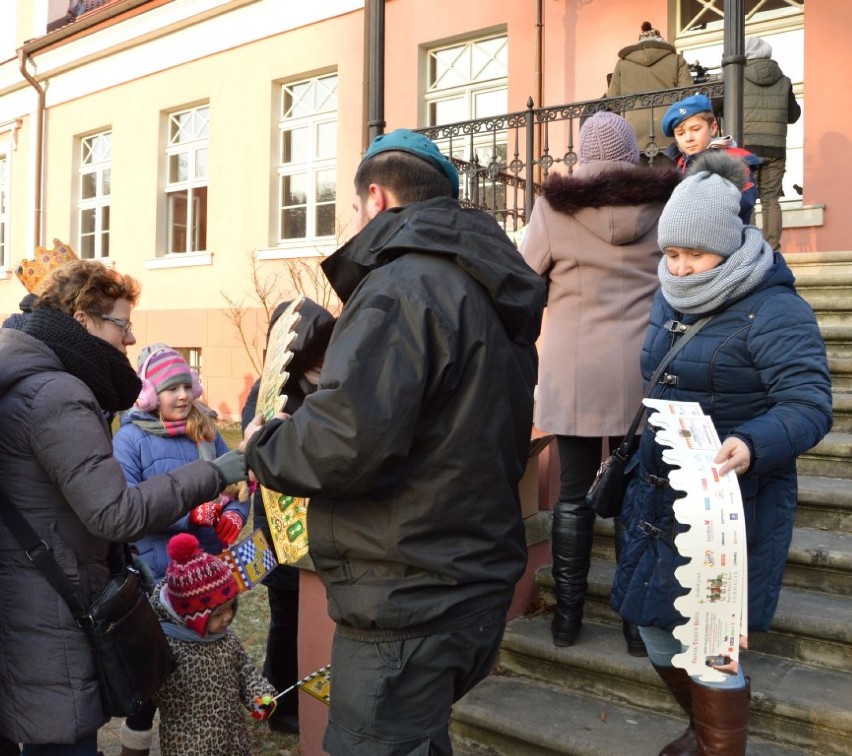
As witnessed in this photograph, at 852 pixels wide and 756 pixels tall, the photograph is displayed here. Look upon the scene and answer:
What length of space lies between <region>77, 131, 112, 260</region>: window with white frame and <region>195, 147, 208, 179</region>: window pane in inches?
91.4

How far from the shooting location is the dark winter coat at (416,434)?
1734 mm

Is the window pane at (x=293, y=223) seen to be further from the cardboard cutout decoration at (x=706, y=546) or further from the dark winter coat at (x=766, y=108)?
the cardboard cutout decoration at (x=706, y=546)

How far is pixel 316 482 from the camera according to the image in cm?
175

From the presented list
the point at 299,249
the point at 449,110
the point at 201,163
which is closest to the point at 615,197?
the point at 449,110

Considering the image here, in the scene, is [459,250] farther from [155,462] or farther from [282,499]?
[155,462]

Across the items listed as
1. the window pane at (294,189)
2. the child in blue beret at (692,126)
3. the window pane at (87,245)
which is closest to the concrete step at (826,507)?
the child in blue beret at (692,126)

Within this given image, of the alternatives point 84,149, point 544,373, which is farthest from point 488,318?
point 84,149

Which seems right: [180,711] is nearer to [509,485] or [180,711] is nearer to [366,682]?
[366,682]

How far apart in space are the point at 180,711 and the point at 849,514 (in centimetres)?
271

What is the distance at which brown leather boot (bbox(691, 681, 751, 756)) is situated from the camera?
7.61ft

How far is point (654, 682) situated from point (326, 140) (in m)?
9.80

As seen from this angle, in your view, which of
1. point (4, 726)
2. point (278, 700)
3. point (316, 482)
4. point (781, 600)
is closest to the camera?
point (316, 482)

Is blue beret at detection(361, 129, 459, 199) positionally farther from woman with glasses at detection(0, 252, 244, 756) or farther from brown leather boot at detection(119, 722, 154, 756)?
brown leather boot at detection(119, 722, 154, 756)

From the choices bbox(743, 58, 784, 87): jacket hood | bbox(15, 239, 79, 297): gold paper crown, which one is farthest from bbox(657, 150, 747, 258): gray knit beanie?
bbox(743, 58, 784, 87): jacket hood
